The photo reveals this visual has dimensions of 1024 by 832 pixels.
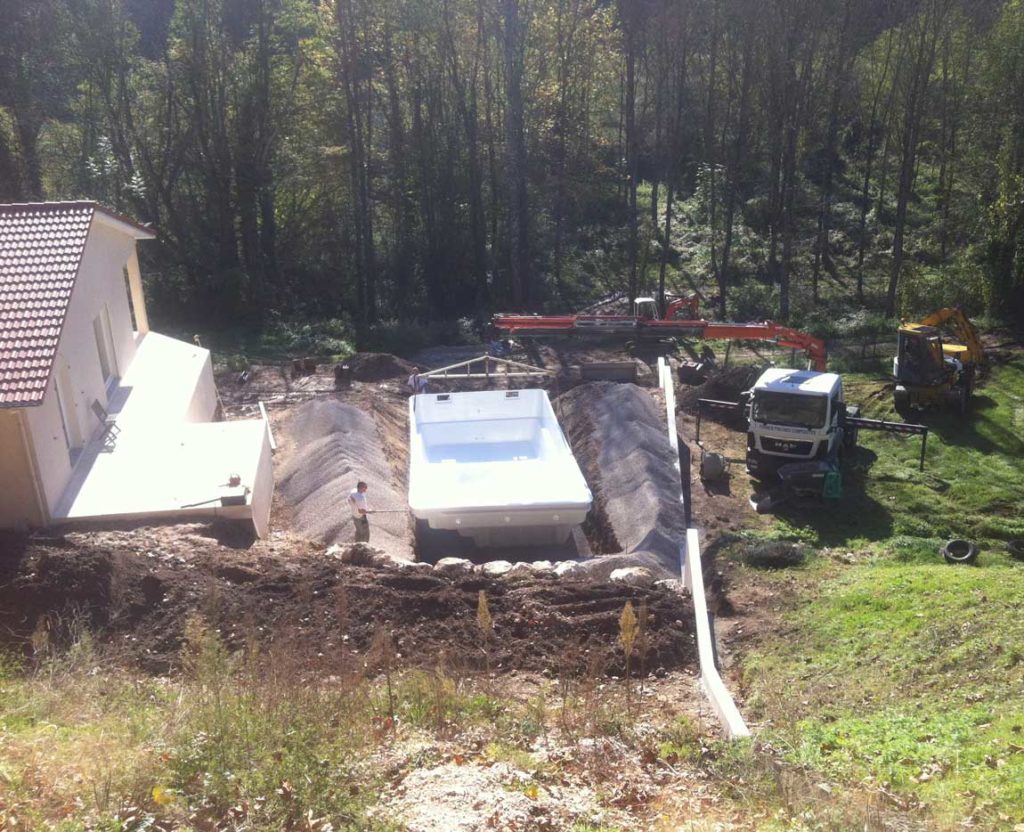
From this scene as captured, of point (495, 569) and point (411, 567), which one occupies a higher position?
point (411, 567)

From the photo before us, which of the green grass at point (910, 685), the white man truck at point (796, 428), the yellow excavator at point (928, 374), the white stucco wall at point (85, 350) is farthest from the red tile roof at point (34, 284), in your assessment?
the yellow excavator at point (928, 374)

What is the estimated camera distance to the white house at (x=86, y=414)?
13.0 metres

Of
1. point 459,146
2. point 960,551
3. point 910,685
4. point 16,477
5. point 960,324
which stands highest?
point 459,146

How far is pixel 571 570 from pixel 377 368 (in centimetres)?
1269

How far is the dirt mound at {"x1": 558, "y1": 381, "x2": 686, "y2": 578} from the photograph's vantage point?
15.1 meters

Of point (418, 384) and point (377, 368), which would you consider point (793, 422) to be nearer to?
point (418, 384)

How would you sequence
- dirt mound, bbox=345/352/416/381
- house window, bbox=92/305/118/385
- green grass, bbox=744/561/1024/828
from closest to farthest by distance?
green grass, bbox=744/561/1024/828
house window, bbox=92/305/118/385
dirt mound, bbox=345/352/416/381

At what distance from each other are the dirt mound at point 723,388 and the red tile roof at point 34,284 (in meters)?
13.3

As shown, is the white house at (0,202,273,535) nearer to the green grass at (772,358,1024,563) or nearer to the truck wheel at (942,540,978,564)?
the green grass at (772,358,1024,563)

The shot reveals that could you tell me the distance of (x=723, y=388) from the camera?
22.7 meters

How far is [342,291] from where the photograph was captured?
36500mm

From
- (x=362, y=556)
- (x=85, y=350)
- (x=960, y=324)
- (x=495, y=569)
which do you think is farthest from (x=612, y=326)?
(x=362, y=556)

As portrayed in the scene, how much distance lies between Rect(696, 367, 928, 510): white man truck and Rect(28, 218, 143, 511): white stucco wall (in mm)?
11883

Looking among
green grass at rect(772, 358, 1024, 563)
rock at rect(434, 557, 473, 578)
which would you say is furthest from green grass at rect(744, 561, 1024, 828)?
rock at rect(434, 557, 473, 578)
